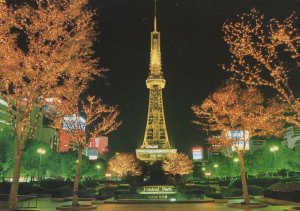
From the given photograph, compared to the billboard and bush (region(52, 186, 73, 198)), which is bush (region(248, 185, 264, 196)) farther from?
the billboard

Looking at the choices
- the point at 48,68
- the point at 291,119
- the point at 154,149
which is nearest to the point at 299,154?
the point at 291,119

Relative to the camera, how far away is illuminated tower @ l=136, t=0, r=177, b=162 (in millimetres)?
97312

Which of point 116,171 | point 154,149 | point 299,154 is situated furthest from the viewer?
point 154,149

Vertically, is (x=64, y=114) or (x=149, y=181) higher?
(x=64, y=114)

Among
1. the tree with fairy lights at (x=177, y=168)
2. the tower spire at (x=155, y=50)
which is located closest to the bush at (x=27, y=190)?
the tree with fairy lights at (x=177, y=168)

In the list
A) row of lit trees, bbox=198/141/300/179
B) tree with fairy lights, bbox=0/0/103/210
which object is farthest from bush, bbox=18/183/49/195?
row of lit trees, bbox=198/141/300/179

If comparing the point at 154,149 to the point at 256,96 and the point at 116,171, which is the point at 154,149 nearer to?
the point at 116,171

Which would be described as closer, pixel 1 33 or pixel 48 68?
pixel 1 33

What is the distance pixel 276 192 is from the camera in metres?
23.8

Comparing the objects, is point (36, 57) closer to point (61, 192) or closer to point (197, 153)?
point (61, 192)

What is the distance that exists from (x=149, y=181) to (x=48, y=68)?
4054cm

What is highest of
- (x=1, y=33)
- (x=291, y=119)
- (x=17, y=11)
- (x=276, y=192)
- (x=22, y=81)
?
(x=17, y=11)

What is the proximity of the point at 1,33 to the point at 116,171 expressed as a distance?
2672 inches

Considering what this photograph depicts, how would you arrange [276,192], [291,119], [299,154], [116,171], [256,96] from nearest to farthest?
[291,119], [276,192], [256,96], [299,154], [116,171]
